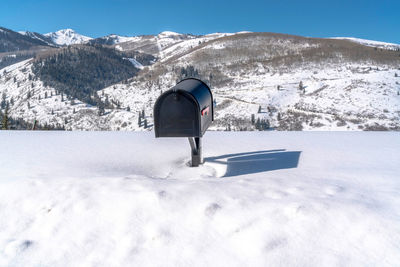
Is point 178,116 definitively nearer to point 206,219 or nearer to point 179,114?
point 179,114

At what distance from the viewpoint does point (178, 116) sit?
5695 millimetres

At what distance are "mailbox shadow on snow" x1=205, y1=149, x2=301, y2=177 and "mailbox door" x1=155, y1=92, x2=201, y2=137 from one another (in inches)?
50.4

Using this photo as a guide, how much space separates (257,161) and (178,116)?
Answer: 2454 mm

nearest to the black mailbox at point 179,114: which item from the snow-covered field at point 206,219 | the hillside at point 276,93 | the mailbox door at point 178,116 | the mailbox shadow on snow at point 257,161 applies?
the mailbox door at point 178,116

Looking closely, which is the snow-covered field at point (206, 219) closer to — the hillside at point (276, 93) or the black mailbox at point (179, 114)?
the black mailbox at point (179, 114)

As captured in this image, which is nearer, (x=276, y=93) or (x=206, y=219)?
(x=206, y=219)

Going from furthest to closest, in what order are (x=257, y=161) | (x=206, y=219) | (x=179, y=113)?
(x=257, y=161) < (x=179, y=113) < (x=206, y=219)

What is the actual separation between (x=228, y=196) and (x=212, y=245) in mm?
949

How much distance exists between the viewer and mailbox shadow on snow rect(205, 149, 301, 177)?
20.0ft

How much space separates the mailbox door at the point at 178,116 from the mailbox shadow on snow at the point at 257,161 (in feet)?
4.20

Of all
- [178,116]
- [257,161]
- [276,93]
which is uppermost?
[276,93]

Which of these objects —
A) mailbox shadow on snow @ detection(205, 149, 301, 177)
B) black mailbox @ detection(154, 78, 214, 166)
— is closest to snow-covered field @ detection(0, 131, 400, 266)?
mailbox shadow on snow @ detection(205, 149, 301, 177)

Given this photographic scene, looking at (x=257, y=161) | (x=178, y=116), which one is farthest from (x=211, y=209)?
(x=257, y=161)

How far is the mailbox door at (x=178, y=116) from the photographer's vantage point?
5629 millimetres
